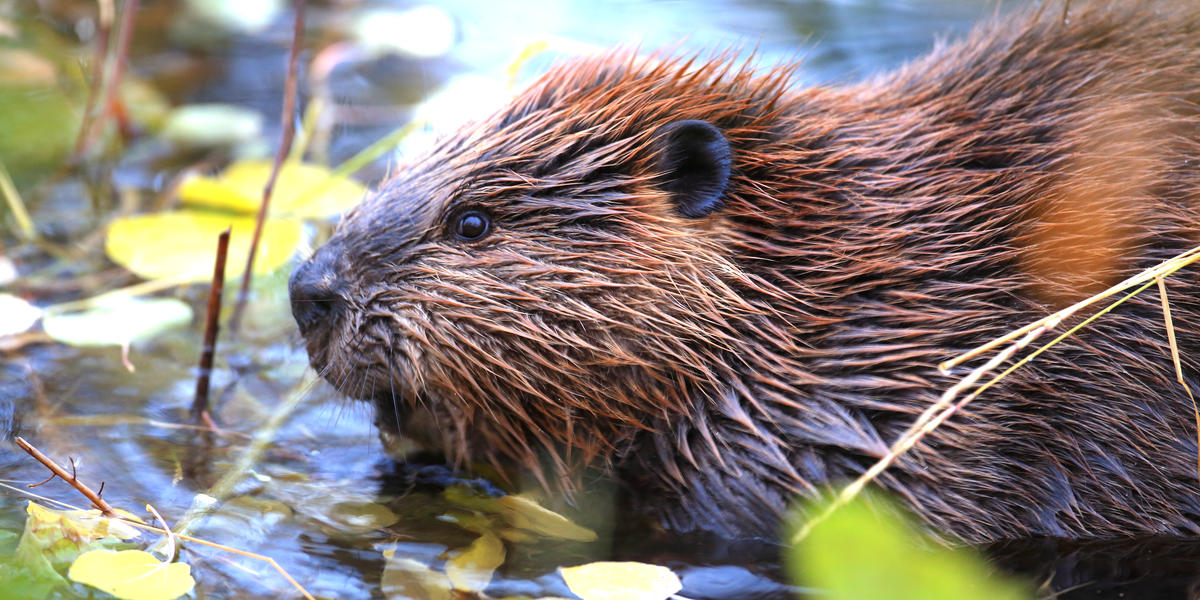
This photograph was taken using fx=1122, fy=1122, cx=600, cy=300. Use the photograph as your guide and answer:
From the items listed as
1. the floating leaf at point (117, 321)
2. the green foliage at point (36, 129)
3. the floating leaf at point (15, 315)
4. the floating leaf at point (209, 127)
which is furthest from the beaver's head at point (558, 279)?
the floating leaf at point (209, 127)

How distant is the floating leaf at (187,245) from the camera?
141 inches

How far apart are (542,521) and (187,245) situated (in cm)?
181

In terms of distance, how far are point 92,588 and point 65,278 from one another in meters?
1.79

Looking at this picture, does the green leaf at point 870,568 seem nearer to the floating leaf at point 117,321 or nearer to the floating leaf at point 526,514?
the floating leaf at point 526,514

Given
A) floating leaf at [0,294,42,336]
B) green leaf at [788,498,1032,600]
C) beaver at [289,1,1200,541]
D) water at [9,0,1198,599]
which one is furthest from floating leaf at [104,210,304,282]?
green leaf at [788,498,1032,600]

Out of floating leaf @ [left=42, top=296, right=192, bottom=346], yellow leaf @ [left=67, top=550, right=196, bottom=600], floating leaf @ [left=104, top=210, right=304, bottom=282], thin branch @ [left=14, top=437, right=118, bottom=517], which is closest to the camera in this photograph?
yellow leaf @ [left=67, top=550, right=196, bottom=600]

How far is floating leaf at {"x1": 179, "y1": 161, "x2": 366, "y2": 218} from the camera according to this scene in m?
4.07

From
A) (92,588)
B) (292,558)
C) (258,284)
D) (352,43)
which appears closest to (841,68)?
(352,43)

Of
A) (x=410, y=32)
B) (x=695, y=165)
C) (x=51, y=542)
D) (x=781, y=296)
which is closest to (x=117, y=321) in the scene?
(x=51, y=542)

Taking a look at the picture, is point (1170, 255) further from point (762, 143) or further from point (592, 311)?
point (592, 311)

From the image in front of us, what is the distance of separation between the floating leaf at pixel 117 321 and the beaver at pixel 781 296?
0.88 meters

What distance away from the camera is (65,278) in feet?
11.8

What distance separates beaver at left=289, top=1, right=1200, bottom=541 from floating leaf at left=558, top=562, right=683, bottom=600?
271 millimetres

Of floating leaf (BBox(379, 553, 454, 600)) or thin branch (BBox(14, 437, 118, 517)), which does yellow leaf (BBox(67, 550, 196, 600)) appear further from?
floating leaf (BBox(379, 553, 454, 600))
